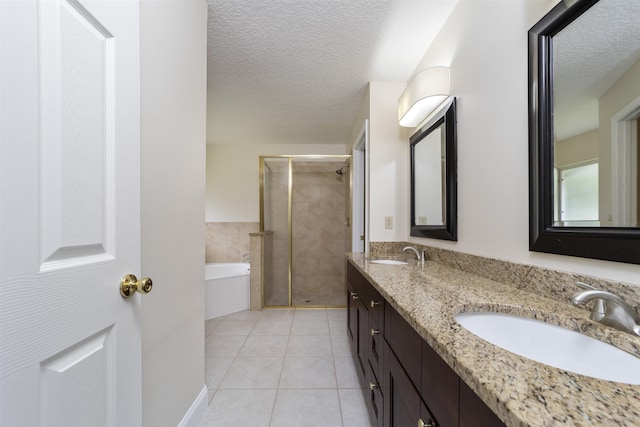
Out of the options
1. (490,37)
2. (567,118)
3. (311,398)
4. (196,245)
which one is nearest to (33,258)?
(196,245)

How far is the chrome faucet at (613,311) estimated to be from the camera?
0.54 metres

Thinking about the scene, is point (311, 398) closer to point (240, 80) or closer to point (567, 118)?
point (567, 118)

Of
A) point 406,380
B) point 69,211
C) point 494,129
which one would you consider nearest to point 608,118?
point 494,129

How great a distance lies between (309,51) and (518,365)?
1909mm

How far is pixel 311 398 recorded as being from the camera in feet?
4.94

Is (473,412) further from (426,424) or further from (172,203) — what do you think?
(172,203)

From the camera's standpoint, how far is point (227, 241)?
3.71 meters

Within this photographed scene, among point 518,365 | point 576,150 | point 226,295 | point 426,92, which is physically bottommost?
point 226,295

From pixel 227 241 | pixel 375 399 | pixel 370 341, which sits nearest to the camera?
pixel 375 399

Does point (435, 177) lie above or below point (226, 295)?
above

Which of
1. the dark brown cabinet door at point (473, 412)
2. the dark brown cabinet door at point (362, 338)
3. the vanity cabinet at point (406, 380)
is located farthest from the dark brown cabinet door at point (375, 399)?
the dark brown cabinet door at point (473, 412)

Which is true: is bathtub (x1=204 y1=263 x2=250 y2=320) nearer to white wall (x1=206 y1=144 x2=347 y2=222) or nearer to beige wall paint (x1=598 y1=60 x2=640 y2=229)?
white wall (x1=206 y1=144 x2=347 y2=222)

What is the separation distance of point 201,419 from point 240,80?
2.35 meters

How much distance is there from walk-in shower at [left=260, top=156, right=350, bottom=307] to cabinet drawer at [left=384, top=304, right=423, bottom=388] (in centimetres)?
242
